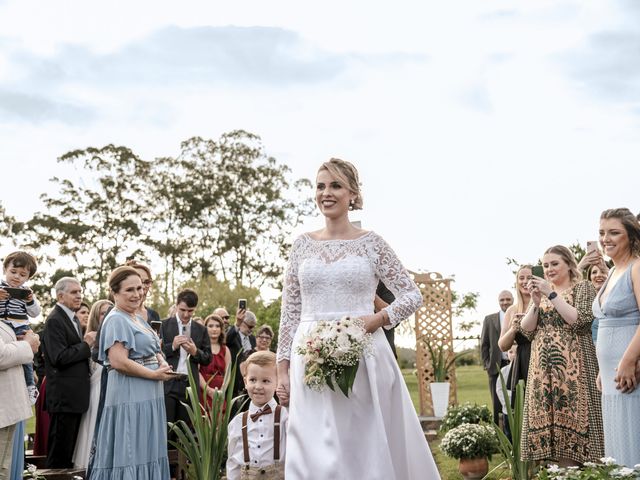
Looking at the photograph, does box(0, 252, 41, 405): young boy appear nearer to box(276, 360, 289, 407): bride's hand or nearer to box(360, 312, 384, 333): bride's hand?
box(276, 360, 289, 407): bride's hand

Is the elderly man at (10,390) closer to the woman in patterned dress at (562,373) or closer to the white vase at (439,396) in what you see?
the woman in patterned dress at (562,373)

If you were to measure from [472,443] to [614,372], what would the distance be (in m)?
3.72

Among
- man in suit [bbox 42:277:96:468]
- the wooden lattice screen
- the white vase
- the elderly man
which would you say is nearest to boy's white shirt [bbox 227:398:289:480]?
the elderly man

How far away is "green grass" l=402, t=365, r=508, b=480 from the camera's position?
9.31 m

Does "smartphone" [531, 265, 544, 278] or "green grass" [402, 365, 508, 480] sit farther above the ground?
"smartphone" [531, 265, 544, 278]

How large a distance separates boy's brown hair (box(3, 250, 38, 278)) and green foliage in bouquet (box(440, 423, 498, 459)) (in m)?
4.67

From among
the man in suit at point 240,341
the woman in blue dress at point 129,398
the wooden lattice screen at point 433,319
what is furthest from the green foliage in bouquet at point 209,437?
the wooden lattice screen at point 433,319

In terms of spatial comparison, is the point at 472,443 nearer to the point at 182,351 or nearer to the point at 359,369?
the point at 182,351

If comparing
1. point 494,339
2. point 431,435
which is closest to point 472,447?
point 494,339

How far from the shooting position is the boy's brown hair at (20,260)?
621 centimetres

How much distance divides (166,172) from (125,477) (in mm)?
31689

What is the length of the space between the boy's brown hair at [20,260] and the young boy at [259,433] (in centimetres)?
192

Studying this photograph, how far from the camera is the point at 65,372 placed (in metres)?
7.93

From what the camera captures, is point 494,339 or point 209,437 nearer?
point 209,437
